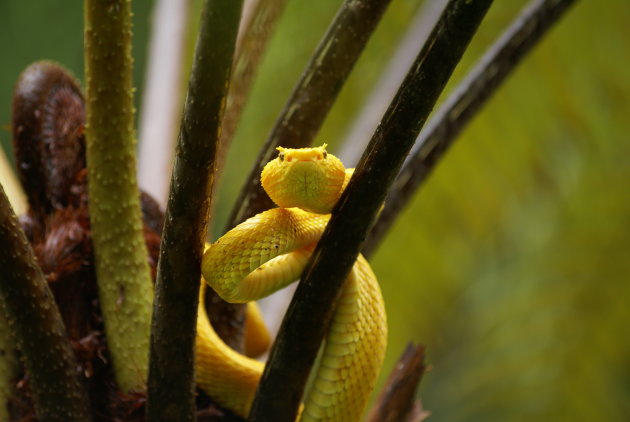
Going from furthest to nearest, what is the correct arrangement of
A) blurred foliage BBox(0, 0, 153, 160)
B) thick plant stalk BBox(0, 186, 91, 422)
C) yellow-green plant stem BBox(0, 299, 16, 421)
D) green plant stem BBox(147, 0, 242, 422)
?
blurred foliage BBox(0, 0, 153, 160)
yellow-green plant stem BBox(0, 299, 16, 421)
thick plant stalk BBox(0, 186, 91, 422)
green plant stem BBox(147, 0, 242, 422)

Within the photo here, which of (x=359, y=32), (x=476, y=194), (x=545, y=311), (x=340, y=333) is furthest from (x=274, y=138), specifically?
(x=545, y=311)

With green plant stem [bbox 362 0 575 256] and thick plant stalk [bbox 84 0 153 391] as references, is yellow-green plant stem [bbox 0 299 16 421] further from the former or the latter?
green plant stem [bbox 362 0 575 256]

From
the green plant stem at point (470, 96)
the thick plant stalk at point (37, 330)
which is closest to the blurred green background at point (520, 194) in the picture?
the green plant stem at point (470, 96)

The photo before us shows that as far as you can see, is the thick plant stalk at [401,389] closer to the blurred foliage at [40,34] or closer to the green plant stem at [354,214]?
the green plant stem at [354,214]

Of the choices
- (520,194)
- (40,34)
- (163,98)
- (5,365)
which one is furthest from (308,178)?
(40,34)

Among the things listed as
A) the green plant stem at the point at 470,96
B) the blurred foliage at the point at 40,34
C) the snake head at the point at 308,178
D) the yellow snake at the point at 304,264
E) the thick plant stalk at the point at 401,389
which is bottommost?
the blurred foliage at the point at 40,34

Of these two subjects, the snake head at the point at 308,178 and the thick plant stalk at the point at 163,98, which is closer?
the snake head at the point at 308,178

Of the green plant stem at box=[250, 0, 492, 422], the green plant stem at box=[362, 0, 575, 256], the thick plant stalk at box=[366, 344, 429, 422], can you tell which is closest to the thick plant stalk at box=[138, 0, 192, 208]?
the green plant stem at box=[362, 0, 575, 256]

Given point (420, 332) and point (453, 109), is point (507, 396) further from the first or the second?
point (453, 109)
